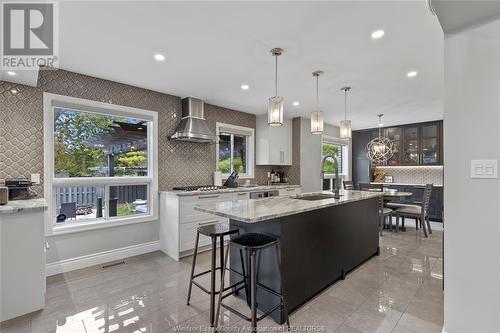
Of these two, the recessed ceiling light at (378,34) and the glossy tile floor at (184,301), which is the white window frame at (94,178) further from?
the recessed ceiling light at (378,34)

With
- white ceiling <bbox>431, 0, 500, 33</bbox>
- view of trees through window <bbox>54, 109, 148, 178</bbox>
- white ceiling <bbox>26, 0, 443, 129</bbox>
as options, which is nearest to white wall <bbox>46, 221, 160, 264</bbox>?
view of trees through window <bbox>54, 109, 148, 178</bbox>

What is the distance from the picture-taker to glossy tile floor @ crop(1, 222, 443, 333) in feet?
Answer: 6.52

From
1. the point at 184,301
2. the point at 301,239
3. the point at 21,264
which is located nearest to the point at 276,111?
the point at 301,239

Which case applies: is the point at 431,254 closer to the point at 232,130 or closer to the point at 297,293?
the point at 297,293

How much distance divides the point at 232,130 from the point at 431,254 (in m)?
3.92

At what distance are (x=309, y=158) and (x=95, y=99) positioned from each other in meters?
4.44

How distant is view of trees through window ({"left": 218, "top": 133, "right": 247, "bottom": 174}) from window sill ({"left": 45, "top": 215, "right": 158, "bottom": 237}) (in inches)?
68.8

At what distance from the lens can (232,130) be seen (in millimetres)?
5125

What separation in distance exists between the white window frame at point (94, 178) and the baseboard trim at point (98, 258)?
1.19 feet

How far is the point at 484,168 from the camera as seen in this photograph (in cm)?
158

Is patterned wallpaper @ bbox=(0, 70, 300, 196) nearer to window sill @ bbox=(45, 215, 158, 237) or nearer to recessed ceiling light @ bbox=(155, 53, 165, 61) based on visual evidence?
window sill @ bbox=(45, 215, 158, 237)

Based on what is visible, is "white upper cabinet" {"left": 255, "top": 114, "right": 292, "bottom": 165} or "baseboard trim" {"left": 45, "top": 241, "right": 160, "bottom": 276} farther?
"white upper cabinet" {"left": 255, "top": 114, "right": 292, "bottom": 165}

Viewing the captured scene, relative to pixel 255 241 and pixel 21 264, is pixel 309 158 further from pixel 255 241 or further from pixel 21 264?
pixel 21 264

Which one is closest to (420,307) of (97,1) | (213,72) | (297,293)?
(297,293)
